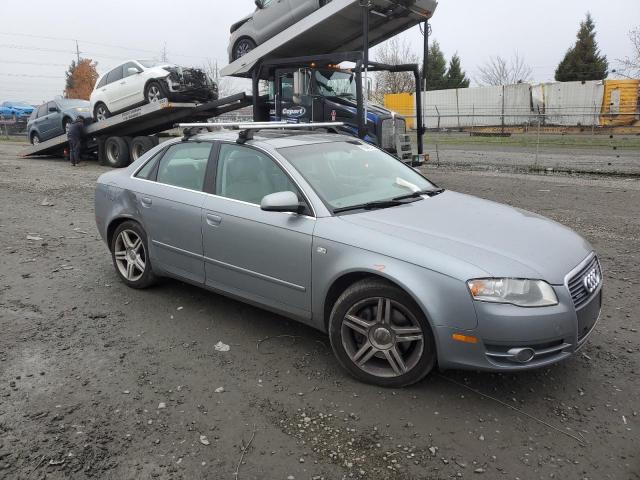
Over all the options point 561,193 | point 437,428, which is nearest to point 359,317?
point 437,428

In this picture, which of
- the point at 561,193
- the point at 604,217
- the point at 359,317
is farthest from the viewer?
the point at 561,193

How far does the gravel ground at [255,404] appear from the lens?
2668 mm

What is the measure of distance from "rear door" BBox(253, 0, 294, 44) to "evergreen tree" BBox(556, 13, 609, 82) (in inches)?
1583

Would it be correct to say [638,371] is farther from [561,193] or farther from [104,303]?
[561,193]

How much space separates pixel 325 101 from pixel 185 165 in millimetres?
6693

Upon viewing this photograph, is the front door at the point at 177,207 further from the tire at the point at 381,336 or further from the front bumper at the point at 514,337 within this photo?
the front bumper at the point at 514,337

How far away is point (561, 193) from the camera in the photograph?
10617 mm

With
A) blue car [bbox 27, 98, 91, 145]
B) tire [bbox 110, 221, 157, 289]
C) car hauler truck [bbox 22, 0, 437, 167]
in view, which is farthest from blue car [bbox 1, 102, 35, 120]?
tire [bbox 110, 221, 157, 289]

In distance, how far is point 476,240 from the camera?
329 cm

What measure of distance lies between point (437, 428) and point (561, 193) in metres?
8.94

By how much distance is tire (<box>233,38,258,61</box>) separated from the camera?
38.4 ft

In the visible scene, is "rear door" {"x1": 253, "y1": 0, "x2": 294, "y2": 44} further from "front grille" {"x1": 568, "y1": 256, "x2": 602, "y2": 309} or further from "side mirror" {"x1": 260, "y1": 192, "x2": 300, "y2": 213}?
"front grille" {"x1": 568, "y1": 256, "x2": 602, "y2": 309}

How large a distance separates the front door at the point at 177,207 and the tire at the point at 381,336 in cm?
149

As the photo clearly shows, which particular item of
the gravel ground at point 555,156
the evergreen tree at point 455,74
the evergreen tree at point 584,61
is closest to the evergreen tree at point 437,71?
the evergreen tree at point 455,74
